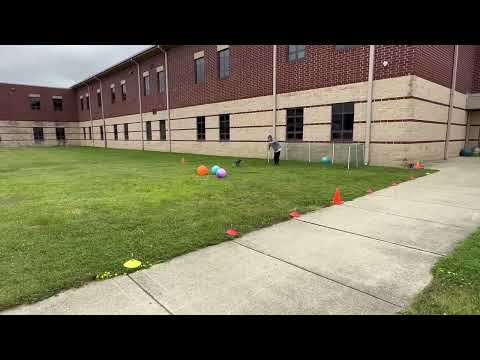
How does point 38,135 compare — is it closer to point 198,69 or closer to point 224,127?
point 198,69

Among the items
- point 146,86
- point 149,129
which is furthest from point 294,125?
point 146,86

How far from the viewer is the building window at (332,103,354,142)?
46.5 feet

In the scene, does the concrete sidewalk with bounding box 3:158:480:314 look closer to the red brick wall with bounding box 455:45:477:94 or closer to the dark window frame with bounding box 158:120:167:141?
the red brick wall with bounding box 455:45:477:94

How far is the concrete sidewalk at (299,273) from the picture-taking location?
9.02ft

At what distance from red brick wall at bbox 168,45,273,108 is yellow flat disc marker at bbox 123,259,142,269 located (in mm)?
15307

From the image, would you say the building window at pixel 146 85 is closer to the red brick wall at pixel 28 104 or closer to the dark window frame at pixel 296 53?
the dark window frame at pixel 296 53

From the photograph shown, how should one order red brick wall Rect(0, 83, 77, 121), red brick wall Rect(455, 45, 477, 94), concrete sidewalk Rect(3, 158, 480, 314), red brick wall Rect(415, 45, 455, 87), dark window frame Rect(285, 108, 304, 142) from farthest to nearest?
1. red brick wall Rect(0, 83, 77, 121)
2. red brick wall Rect(455, 45, 477, 94)
3. dark window frame Rect(285, 108, 304, 142)
4. red brick wall Rect(415, 45, 455, 87)
5. concrete sidewalk Rect(3, 158, 480, 314)

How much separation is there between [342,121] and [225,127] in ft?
28.0

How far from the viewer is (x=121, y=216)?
18.5 ft

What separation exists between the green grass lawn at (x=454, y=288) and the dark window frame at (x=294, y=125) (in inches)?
505

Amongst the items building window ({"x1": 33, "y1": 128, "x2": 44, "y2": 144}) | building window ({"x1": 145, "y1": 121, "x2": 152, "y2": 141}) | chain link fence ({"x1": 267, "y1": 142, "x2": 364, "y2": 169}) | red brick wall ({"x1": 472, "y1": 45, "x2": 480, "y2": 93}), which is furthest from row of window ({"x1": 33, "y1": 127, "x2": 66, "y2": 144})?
red brick wall ({"x1": 472, "y1": 45, "x2": 480, "y2": 93})
